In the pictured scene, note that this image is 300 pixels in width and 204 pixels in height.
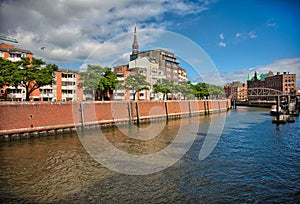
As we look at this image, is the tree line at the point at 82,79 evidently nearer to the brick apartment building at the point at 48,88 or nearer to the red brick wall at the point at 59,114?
the brick apartment building at the point at 48,88

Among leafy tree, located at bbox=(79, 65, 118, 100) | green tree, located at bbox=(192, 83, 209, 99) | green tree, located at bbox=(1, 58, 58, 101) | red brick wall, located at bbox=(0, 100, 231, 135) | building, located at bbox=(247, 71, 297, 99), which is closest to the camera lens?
red brick wall, located at bbox=(0, 100, 231, 135)

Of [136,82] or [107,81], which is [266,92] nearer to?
[136,82]

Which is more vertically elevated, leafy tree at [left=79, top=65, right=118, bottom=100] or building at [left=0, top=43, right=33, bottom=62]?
building at [left=0, top=43, right=33, bottom=62]

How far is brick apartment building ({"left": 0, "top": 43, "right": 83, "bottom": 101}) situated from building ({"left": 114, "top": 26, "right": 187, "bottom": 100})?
14898mm

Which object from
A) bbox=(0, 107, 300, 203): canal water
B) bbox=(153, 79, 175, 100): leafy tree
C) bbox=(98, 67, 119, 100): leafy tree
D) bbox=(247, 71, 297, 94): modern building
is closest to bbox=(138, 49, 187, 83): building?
bbox=(153, 79, 175, 100): leafy tree

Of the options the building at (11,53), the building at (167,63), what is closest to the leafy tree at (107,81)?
the building at (11,53)

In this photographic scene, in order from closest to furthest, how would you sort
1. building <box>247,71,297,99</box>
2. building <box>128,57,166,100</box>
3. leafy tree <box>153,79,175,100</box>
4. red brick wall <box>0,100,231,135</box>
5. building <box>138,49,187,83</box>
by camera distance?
red brick wall <box>0,100,231,135</box> → leafy tree <box>153,79,175,100</box> → building <box>128,57,166,100</box> → building <box>138,49,187,83</box> → building <box>247,71,297,99</box>

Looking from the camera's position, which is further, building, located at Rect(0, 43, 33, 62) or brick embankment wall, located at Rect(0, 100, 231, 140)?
building, located at Rect(0, 43, 33, 62)

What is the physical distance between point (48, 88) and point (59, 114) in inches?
1063

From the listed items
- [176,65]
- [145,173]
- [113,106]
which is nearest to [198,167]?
[145,173]

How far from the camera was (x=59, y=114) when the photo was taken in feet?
102

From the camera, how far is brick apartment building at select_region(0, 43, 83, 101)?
4703cm

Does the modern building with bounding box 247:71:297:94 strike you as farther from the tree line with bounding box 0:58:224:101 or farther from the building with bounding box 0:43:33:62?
the building with bounding box 0:43:33:62

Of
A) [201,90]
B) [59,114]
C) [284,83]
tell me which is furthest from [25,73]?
[284,83]
